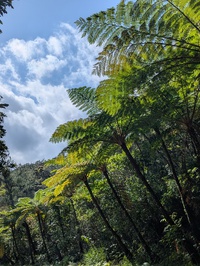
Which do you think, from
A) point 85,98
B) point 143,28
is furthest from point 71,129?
point 143,28

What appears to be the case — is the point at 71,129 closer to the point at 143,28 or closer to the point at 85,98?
the point at 85,98

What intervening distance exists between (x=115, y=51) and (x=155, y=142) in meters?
5.17

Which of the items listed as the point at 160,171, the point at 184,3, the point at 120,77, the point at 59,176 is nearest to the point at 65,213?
the point at 160,171

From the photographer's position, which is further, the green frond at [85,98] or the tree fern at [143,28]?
the green frond at [85,98]

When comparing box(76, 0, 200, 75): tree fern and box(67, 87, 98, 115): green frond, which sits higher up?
Answer: box(67, 87, 98, 115): green frond

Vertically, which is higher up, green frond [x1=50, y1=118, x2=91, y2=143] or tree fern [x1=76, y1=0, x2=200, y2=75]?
green frond [x1=50, y1=118, x2=91, y2=143]

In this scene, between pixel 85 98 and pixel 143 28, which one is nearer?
pixel 143 28

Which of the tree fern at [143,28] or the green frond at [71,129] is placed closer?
the tree fern at [143,28]

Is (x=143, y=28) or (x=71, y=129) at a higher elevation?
(x=71, y=129)

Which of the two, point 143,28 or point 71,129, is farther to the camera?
point 71,129

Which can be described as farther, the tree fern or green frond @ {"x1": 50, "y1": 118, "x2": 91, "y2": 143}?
green frond @ {"x1": 50, "y1": 118, "x2": 91, "y2": 143}

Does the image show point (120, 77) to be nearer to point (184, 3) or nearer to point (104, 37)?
point (104, 37)

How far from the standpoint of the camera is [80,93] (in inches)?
295

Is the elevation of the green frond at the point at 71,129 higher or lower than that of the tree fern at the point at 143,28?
higher
